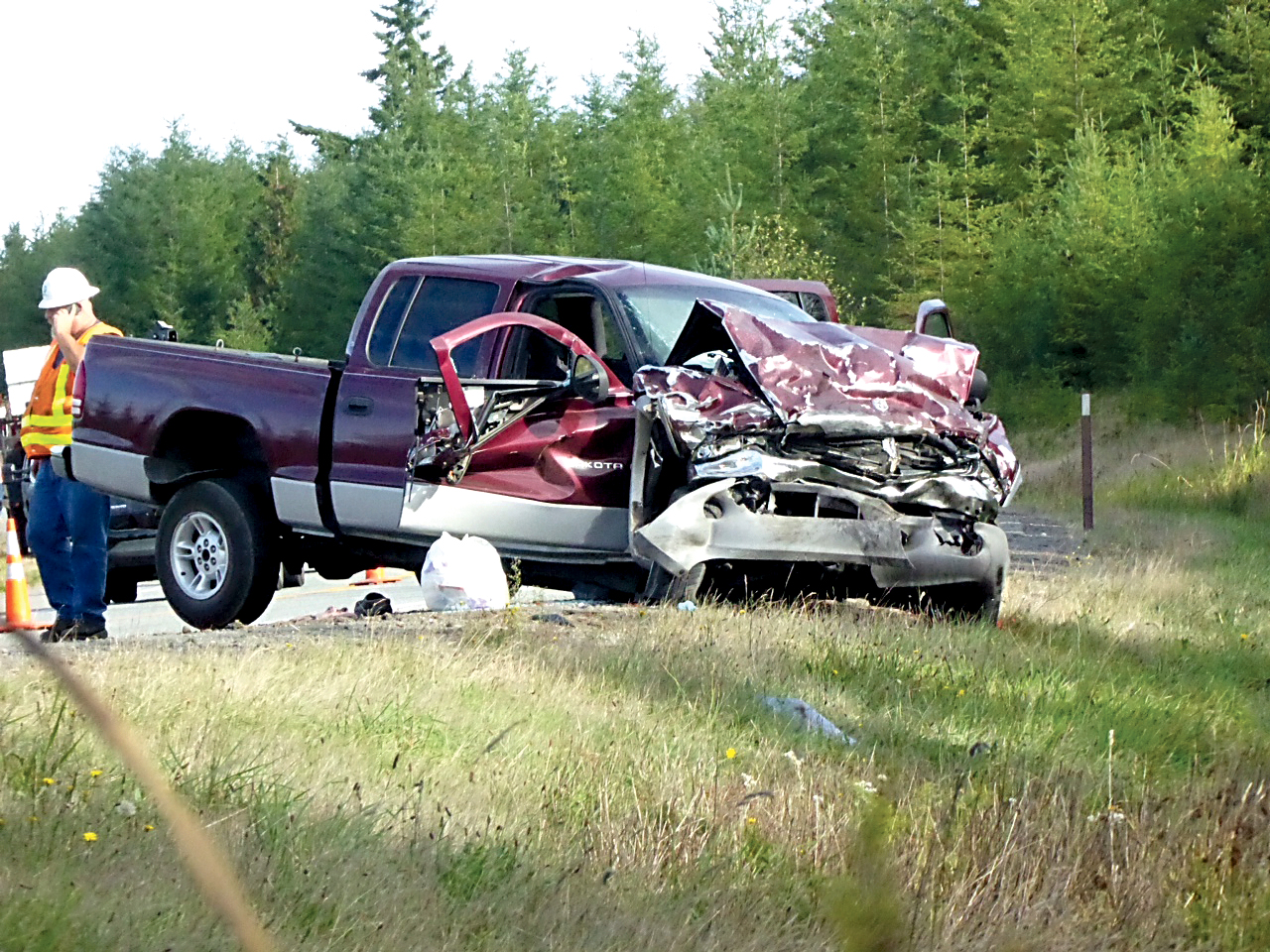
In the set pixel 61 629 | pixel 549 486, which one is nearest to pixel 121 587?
pixel 61 629

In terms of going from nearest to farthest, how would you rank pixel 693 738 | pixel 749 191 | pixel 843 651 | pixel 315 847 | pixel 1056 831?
1. pixel 315 847
2. pixel 1056 831
3. pixel 693 738
4. pixel 843 651
5. pixel 749 191

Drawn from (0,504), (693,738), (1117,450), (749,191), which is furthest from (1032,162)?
(693,738)

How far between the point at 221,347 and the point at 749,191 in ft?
155

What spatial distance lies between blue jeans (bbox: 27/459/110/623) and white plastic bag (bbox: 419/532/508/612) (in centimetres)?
207

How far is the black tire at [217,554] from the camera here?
31.3 feet

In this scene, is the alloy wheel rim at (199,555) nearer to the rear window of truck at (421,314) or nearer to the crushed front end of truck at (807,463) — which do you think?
the rear window of truck at (421,314)

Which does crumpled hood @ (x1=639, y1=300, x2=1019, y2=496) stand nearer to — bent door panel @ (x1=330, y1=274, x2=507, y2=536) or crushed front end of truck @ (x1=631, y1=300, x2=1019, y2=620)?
crushed front end of truck @ (x1=631, y1=300, x2=1019, y2=620)

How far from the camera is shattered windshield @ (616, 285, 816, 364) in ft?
30.6

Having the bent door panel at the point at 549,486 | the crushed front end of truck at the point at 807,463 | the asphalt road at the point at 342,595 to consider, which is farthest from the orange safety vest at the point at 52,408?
the crushed front end of truck at the point at 807,463

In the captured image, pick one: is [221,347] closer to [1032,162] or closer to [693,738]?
[693,738]

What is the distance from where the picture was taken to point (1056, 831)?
15.0 feet

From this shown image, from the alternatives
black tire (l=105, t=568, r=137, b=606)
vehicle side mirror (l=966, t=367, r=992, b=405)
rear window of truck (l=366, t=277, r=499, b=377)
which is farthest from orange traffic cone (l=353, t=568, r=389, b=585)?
vehicle side mirror (l=966, t=367, r=992, b=405)

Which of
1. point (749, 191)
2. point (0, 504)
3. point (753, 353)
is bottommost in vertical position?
point (0, 504)

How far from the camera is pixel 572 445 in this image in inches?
355
